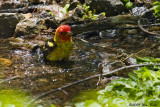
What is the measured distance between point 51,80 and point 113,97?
5.03ft

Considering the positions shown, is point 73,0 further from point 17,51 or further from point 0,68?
point 0,68

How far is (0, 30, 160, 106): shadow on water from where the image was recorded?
3718mm

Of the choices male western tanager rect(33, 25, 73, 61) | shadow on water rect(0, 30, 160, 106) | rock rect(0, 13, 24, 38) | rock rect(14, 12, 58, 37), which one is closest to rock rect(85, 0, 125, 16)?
rock rect(14, 12, 58, 37)

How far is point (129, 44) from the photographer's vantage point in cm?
599

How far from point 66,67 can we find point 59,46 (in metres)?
0.46

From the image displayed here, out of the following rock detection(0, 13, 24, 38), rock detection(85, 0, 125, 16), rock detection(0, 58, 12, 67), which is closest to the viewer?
rock detection(0, 58, 12, 67)

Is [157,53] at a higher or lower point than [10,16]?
lower

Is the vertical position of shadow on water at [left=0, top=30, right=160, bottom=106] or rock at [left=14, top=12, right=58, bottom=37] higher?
rock at [left=14, top=12, right=58, bottom=37]

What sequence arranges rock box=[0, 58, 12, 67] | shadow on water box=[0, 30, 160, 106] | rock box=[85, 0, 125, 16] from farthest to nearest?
1. rock box=[85, 0, 125, 16]
2. rock box=[0, 58, 12, 67]
3. shadow on water box=[0, 30, 160, 106]

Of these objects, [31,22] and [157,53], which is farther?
[31,22]

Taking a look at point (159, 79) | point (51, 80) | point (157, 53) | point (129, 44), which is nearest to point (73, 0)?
point (129, 44)

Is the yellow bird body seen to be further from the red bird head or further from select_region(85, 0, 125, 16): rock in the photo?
select_region(85, 0, 125, 16): rock

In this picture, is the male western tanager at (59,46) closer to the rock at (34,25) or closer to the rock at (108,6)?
the rock at (34,25)

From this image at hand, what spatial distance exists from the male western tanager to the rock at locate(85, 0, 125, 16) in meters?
4.43
